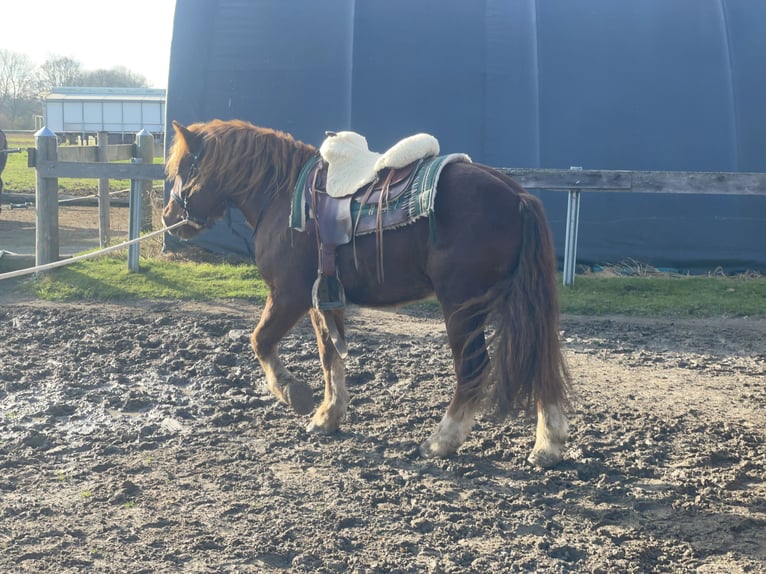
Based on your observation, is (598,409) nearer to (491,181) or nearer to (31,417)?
(491,181)

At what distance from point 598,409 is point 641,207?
18.2ft

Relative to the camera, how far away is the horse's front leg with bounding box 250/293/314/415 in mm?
4785

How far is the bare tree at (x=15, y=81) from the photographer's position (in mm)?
66381

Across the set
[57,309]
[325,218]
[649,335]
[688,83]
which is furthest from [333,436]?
[688,83]

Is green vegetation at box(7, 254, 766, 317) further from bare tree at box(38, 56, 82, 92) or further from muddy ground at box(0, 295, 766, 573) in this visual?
bare tree at box(38, 56, 82, 92)

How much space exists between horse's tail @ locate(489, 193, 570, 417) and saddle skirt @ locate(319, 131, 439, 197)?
0.66 m

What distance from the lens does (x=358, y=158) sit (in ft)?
15.4

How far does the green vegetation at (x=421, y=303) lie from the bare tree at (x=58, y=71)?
7026 centimetres

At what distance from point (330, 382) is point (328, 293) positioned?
601 mm

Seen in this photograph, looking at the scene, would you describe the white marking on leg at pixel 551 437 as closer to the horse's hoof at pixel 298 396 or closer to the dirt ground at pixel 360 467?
the dirt ground at pixel 360 467

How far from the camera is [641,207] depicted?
10.2 meters

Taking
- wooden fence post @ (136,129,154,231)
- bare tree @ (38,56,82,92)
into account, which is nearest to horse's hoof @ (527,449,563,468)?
wooden fence post @ (136,129,154,231)

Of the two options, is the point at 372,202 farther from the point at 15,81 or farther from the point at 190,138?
the point at 15,81

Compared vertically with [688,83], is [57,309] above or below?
below
